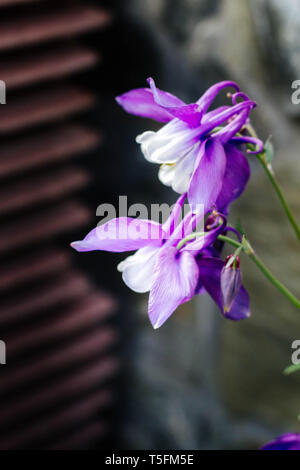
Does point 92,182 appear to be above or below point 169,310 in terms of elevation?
above

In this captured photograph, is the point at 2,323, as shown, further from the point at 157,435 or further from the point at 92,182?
the point at 157,435

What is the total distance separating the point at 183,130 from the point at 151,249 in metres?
0.08

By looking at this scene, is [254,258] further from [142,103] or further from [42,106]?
[42,106]

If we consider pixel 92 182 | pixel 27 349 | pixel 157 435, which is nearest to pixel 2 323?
pixel 27 349

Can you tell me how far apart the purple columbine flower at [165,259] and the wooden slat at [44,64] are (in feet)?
2.18

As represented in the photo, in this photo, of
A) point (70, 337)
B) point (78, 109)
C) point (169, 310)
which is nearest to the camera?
point (169, 310)

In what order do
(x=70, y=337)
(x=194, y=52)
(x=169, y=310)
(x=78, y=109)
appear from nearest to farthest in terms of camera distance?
(x=169, y=310) < (x=194, y=52) < (x=78, y=109) < (x=70, y=337)

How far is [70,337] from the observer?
4.25 feet

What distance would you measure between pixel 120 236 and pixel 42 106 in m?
0.74

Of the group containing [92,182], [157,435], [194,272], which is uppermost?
[92,182]

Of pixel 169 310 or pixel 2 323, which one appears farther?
pixel 2 323

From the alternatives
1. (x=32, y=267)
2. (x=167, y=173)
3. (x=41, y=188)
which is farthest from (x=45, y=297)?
(x=167, y=173)

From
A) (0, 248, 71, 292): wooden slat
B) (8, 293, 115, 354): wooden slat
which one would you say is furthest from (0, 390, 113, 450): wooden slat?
(0, 248, 71, 292): wooden slat

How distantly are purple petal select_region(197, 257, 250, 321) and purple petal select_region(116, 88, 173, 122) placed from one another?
0.36ft
